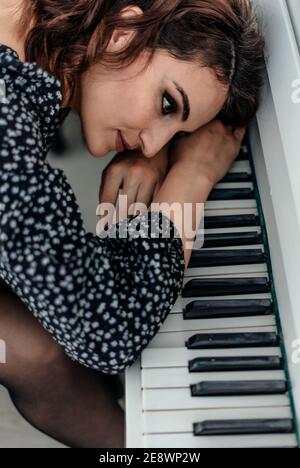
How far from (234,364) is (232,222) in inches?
11.8

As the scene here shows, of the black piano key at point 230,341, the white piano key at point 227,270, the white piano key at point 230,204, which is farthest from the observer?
the white piano key at point 230,204

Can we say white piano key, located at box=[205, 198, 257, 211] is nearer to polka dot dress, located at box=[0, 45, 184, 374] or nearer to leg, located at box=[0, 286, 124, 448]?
polka dot dress, located at box=[0, 45, 184, 374]

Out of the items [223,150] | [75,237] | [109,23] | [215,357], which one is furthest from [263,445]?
[109,23]

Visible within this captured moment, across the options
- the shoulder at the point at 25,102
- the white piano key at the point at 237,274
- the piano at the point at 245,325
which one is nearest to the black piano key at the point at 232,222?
the piano at the point at 245,325

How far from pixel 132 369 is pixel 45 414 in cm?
33

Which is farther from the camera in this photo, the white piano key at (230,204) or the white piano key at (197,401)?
the white piano key at (230,204)

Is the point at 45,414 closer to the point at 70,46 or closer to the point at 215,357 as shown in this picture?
the point at 215,357

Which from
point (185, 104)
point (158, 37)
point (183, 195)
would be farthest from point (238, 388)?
point (158, 37)

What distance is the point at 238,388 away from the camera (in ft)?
3.33

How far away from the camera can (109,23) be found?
4.04ft

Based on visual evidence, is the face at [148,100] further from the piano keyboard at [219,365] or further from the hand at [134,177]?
the piano keyboard at [219,365]

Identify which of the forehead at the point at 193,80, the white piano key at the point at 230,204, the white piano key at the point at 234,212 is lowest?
the white piano key at the point at 234,212

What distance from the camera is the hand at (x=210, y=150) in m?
1.33

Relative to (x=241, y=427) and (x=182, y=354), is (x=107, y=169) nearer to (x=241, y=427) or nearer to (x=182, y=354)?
(x=182, y=354)
